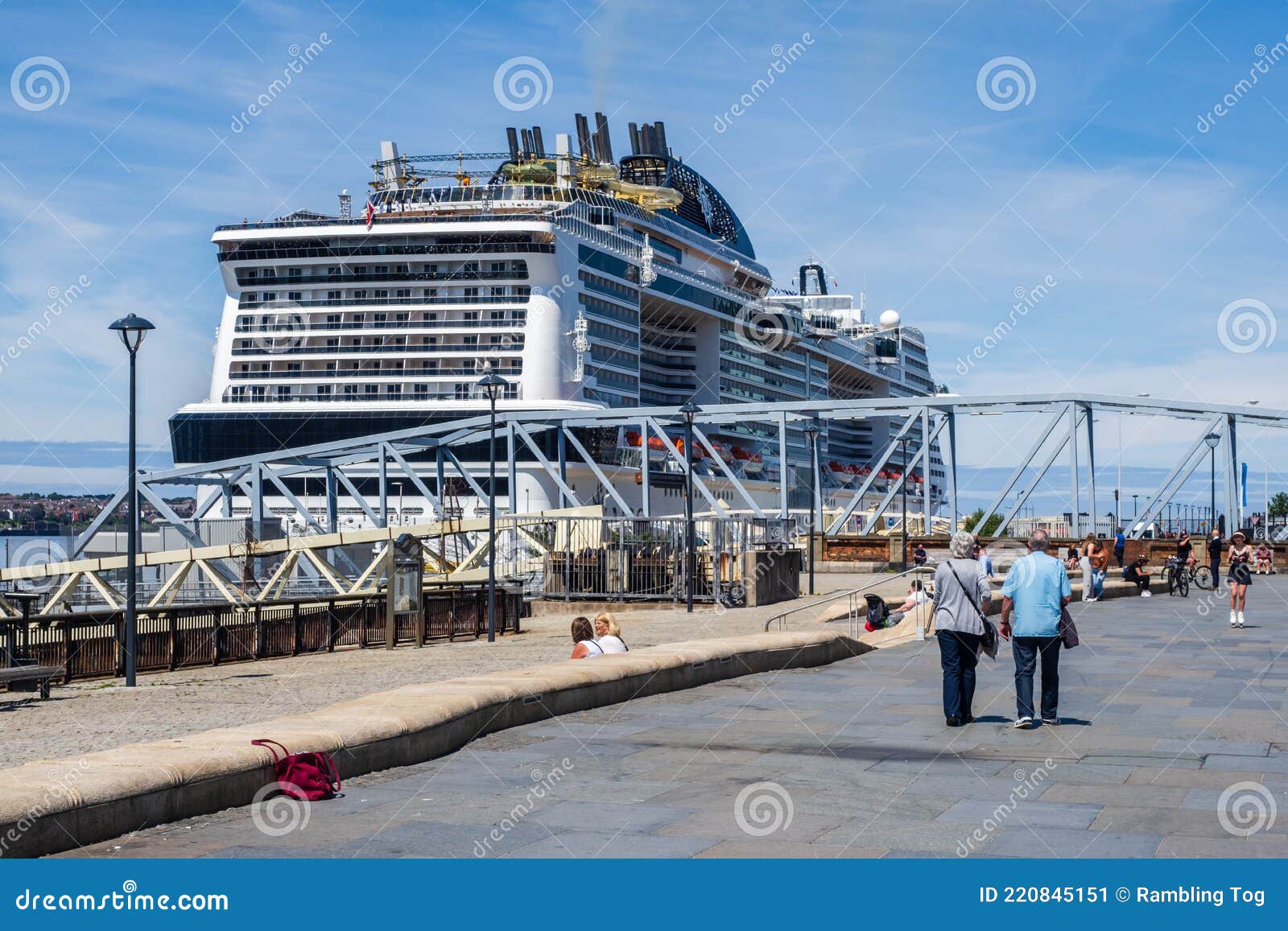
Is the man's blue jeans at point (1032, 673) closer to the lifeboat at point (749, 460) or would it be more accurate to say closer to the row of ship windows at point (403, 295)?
the row of ship windows at point (403, 295)

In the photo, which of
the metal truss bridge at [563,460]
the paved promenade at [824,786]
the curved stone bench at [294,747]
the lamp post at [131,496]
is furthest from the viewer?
the metal truss bridge at [563,460]

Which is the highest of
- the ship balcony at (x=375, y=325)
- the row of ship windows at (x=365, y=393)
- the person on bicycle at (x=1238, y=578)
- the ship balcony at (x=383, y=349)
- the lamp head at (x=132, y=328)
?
the ship balcony at (x=375, y=325)

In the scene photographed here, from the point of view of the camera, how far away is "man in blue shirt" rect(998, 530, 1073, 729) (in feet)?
34.1

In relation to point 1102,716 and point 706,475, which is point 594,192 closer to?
point 706,475

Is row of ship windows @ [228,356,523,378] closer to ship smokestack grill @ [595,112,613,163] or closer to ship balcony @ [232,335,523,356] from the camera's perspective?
ship balcony @ [232,335,523,356]

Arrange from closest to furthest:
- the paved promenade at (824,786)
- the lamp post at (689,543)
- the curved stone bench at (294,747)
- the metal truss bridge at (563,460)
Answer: the curved stone bench at (294,747), the paved promenade at (824,786), the lamp post at (689,543), the metal truss bridge at (563,460)

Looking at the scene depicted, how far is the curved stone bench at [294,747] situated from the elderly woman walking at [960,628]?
8.72 ft

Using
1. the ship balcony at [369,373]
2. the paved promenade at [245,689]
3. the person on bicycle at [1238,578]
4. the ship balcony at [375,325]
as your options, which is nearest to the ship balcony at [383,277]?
the ship balcony at [375,325]

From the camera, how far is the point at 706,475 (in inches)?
2918

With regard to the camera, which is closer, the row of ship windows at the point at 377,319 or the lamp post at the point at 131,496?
the lamp post at the point at 131,496

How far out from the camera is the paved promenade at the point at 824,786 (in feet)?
21.2

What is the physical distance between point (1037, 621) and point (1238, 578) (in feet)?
39.1

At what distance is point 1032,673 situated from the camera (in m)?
10.3

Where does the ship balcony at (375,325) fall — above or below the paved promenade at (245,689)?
above
